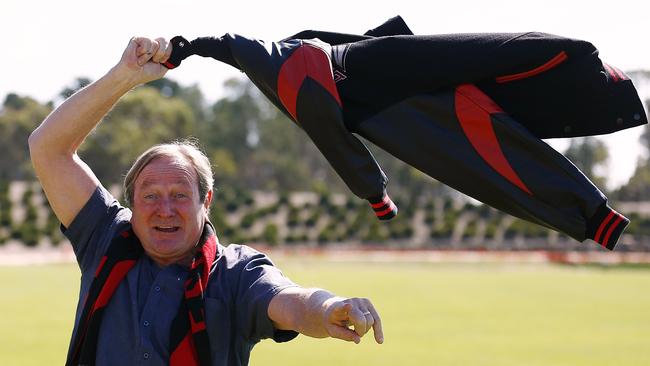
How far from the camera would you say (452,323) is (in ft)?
44.0

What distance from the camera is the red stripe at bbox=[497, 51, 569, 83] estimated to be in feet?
9.28

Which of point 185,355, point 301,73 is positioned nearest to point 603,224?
point 301,73

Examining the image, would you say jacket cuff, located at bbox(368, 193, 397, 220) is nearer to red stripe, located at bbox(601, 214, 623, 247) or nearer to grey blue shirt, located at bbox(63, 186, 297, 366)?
grey blue shirt, located at bbox(63, 186, 297, 366)

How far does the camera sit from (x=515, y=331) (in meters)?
12.5

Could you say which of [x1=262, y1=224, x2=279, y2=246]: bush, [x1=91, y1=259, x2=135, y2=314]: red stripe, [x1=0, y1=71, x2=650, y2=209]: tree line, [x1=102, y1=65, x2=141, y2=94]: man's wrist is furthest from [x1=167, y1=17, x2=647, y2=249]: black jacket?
[x1=262, y1=224, x2=279, y2=246]: bush

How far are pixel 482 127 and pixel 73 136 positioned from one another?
151 centimetres

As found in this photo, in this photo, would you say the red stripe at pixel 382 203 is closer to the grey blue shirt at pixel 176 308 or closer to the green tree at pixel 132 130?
the grey blue shirt at pixel 176 308

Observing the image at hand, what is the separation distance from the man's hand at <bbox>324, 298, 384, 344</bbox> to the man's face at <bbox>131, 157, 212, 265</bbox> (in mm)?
734

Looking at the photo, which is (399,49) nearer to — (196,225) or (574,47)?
(574,47)

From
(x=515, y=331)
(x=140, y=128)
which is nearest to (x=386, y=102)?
(x=515, y=331)

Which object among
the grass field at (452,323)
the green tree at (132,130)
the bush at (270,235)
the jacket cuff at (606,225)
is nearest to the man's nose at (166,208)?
the jacket cuff at (606,225)

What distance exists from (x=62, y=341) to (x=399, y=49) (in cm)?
866

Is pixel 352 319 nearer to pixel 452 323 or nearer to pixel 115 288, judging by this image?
pixel 115 288

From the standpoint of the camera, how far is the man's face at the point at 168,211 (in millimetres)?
3467
